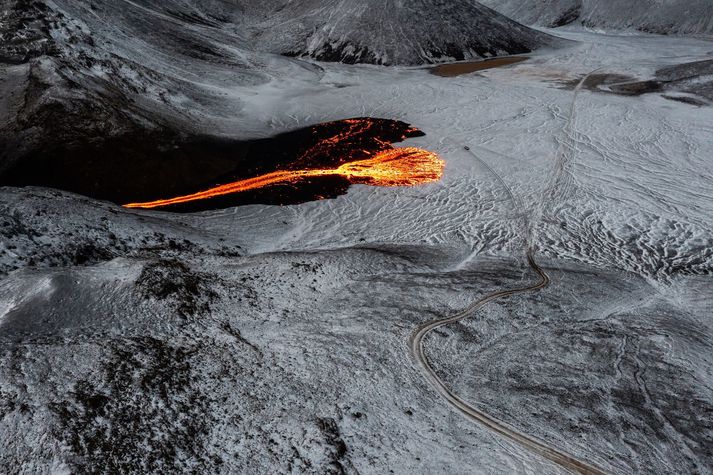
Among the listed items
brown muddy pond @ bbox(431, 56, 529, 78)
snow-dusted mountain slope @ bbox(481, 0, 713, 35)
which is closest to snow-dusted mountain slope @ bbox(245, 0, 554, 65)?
brown muddy pond @ bbox(431, 56, 529, 78)

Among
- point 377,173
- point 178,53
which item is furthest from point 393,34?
point 377,173

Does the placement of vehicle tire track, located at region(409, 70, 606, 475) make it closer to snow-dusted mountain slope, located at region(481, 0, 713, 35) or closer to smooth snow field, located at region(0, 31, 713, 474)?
smooth snow field, located at region(0, 31, 713, 474)

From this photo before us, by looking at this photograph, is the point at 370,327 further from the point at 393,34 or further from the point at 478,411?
the point at 393,34

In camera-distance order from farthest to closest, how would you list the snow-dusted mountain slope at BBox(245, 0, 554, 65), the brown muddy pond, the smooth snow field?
the snow-dusted mountain slope at BBox(245, 0, 554, 65) → the brown muddy pond → the smooth snow field

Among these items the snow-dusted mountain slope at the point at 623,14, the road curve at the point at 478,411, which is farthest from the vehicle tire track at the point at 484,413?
the snow-dusted mountain slope at the point at 623,14

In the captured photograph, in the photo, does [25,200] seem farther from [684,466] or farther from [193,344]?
[684,466]

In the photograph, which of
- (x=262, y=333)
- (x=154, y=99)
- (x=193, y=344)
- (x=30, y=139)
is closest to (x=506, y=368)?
(x=262, y=333)
